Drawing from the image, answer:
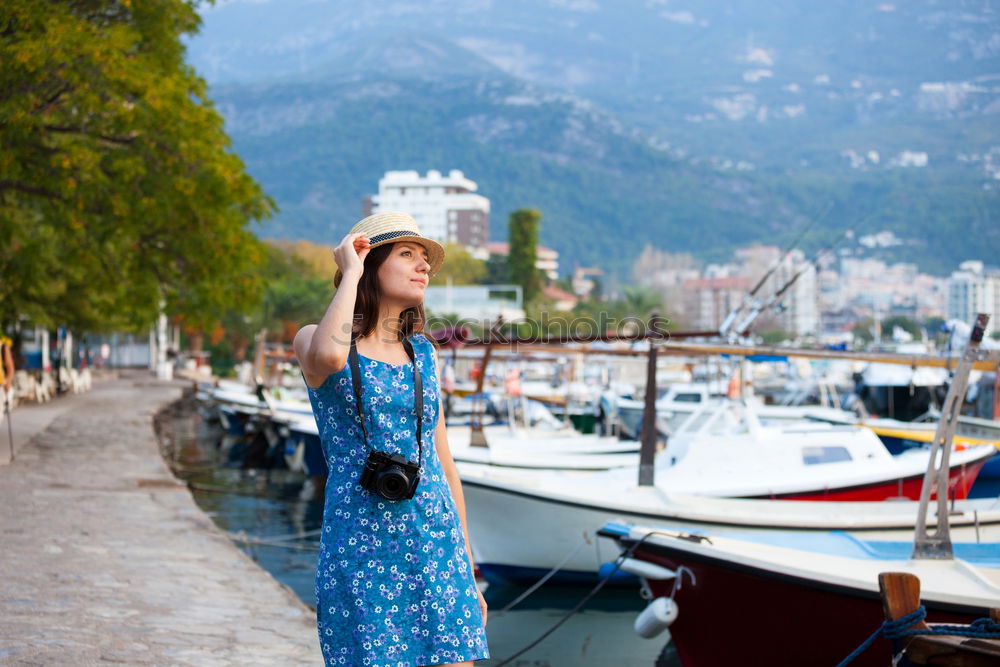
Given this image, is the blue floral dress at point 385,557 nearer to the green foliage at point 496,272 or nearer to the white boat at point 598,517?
the white boat at point 598,517

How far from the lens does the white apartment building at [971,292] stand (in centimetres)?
10731

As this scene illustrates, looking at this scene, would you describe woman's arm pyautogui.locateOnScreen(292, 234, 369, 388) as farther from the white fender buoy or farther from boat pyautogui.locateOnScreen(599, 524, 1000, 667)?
the white fender buoy

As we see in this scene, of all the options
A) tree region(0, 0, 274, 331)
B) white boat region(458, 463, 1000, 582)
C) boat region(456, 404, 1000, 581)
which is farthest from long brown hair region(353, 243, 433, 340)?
tree region(0, 0, 274, 331)

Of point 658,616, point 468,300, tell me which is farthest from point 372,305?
point 468,300

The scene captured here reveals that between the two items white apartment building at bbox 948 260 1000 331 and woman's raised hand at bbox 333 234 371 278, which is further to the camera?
white apartment building at bbox 948 260 1000 331

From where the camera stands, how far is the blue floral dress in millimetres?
3119

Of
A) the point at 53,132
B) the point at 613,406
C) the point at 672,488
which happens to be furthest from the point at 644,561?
the point at 613,406

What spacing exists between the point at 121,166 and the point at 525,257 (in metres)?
127

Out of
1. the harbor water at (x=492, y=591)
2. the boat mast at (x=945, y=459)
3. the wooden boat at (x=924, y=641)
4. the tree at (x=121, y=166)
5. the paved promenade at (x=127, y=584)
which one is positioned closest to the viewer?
the wooden boat at (x=924, y=641)

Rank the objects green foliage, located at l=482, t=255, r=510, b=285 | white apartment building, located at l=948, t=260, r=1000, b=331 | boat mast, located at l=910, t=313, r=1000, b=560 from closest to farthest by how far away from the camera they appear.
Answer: boat mast, located at l=910, t=313, r=1000, b=560, white apartment building, located at l=948, t=260, r=1000, b=331, green foliage, located at l=482, t=255, r=510, b=285

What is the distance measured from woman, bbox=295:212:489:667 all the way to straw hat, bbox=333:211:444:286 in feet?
0.20

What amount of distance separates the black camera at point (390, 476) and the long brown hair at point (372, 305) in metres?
0.44

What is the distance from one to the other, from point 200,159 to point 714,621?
11.5 metres

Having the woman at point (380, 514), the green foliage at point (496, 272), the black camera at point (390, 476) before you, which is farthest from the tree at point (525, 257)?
the black camera at point (390, 476)
